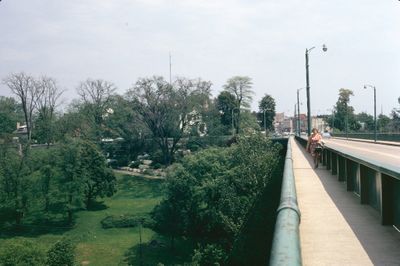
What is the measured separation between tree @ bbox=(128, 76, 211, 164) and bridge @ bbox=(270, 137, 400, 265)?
6550 centimetres

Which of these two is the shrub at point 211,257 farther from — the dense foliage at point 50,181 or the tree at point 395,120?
the tree at point 395,120

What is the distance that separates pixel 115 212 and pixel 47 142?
3961cm

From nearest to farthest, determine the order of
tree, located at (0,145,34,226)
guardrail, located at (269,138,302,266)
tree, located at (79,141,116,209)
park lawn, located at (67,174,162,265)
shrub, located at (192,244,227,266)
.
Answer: guardrail, located at (269,138,302,266) < shrub, located at (192,244,227,266) < park lawn, located at (67,174,162,265) < tree, located at (0,145,34,226) < tree, located at (79,141,116,209)

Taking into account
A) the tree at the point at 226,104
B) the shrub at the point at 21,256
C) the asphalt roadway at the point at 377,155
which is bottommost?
the shrub at the point at 21,256

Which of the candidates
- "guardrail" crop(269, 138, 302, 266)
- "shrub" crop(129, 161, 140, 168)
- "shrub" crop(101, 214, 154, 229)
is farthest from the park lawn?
"guardrail" crop(269, 138, 302, 266)

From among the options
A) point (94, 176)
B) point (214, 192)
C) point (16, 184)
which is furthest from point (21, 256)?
point (94, 176)

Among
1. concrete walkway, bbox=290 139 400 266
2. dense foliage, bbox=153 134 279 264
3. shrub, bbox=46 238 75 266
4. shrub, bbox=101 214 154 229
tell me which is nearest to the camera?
concrete walkway, bbox=290 139 400 266

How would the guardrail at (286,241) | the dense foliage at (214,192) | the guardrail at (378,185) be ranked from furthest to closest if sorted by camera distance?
the dense foliage at (214,192)
the guardrail at (378,185)
the guardrail at (286,241)

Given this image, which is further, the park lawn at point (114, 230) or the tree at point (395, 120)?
the tree at point (395, 120)

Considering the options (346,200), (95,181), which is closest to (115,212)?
(95,181)

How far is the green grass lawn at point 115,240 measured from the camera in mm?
35812

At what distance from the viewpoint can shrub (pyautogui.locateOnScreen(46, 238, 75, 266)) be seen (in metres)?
27.5

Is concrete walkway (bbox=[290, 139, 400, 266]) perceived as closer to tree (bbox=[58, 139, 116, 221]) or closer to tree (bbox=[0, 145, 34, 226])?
tree (bbox=[58, 139, 116, 221])

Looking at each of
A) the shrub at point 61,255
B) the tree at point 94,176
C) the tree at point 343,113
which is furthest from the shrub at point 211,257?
the tree at point 343,113
